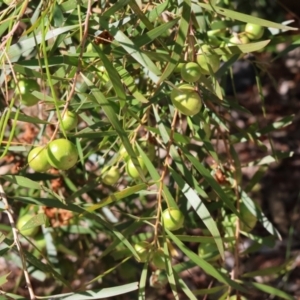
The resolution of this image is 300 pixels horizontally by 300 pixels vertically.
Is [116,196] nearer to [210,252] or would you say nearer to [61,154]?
[61,154]

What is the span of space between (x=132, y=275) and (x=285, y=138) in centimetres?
144

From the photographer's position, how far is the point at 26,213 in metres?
1.32

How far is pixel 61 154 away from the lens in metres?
0.74

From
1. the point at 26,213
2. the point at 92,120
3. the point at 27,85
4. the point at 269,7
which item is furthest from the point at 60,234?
the point at 269,7

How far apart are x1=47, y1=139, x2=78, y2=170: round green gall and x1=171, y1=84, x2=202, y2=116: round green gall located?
0.13 m

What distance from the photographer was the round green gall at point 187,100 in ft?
2.58

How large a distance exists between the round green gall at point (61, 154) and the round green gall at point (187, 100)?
0.44ft

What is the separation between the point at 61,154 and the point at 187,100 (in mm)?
154

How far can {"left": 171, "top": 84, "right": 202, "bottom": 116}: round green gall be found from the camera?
2.58 ft

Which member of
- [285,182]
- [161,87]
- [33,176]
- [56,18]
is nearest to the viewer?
[56,18]

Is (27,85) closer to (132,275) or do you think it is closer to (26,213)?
(26,213)

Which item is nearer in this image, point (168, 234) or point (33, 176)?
point (168, 234)

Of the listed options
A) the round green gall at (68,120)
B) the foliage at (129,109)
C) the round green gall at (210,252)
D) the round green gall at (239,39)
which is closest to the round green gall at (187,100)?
the foliage at (129,109)

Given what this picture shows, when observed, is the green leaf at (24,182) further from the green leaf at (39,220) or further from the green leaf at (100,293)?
the green leaf at (100,293)
